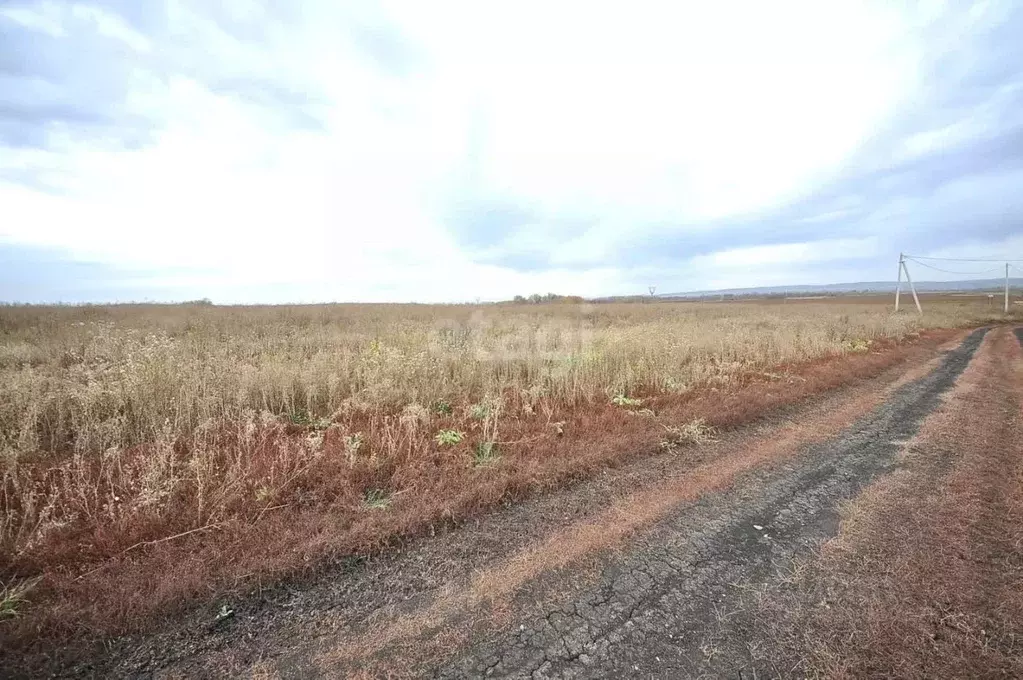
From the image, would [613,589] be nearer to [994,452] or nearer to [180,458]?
[180,458]

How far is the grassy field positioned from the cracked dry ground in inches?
17.5

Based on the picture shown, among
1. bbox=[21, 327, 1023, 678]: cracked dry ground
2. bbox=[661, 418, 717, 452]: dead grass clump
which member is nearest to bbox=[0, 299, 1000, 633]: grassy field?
bbox=[661, 418, 717, 452]: dead grass clump

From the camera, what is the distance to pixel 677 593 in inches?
111

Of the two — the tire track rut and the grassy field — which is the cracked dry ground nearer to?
the tire track rut

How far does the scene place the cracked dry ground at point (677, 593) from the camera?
7.53 ft

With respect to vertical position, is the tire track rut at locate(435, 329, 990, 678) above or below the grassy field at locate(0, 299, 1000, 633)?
below

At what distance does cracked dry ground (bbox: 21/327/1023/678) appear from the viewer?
229 centimetres

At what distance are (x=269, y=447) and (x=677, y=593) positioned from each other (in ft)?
14.4

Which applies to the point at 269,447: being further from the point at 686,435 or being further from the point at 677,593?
the point at 686,435

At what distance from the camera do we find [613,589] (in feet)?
9.36

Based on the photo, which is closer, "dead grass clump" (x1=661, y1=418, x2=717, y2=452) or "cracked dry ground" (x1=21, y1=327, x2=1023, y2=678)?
"cracked dry ground" (x1=21, y1=327, x2=1023, y2=678)

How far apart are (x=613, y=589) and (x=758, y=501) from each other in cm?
214

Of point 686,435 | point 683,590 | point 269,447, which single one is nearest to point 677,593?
point 683,590

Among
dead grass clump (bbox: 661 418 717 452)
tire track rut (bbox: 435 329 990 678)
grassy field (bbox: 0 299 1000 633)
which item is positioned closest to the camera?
tire track rut (bbox: 435 329 990 678)
